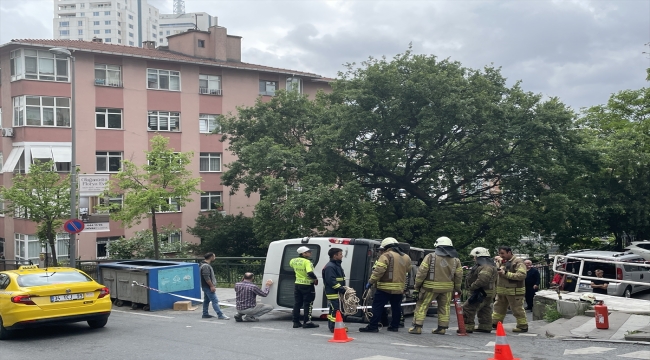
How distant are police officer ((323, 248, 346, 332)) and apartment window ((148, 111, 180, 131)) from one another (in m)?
30.2

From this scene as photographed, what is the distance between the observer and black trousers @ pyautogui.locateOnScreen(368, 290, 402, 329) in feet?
38.5

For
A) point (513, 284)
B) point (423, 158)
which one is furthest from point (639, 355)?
point (423, 158)

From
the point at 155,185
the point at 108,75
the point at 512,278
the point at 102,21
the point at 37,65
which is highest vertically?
the point at 102,21

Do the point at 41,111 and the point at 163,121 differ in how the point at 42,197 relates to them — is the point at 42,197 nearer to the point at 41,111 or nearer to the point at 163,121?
the point at 41,111

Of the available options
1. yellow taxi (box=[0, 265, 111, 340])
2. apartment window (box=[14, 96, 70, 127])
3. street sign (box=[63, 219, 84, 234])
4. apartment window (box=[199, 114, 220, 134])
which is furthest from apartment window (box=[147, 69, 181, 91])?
yellow taxi (box=[0, 265, 111, 340])

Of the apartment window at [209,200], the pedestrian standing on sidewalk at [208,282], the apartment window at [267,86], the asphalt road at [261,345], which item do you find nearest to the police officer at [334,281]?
the asphalt road at [261,345]

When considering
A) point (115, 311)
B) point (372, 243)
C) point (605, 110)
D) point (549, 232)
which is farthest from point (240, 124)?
point (605, 110)

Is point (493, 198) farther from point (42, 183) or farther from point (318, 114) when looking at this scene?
point (42, 183)

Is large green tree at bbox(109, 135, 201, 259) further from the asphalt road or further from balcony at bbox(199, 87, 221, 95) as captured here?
the asphalt road

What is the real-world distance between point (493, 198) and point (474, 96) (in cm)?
508

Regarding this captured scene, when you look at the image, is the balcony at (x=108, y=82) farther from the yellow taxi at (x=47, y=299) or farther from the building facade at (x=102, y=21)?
the building facade at (x=102, y=21)

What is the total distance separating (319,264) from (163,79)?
98.4ft

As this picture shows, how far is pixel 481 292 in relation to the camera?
11.9 m

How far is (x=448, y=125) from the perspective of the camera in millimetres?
25312
